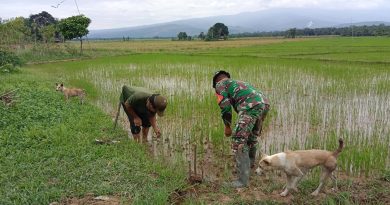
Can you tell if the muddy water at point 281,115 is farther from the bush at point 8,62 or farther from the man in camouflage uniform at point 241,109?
the bush at point 8,62

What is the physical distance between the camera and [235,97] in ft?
14.9

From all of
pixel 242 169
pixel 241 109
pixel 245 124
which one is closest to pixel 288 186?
pixel 242 169

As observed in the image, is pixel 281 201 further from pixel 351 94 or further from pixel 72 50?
pixel 72 50

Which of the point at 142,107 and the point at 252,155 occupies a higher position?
the point at 142,107

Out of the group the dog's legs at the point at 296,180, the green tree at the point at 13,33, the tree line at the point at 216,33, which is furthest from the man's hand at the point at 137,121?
the tree line at the point at 216,33

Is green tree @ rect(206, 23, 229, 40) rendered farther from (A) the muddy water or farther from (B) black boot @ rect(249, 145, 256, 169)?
(B) black boot @ rect(249, 145, 256, 169)

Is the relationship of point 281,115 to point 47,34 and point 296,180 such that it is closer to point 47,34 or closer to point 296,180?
→ point 296,180

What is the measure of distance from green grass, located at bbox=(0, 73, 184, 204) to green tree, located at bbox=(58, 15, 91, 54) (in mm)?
21442

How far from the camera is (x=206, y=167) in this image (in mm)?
5352

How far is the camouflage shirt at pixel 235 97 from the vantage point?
4.46 meters

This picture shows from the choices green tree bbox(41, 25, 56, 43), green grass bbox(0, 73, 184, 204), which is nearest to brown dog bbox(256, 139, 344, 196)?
green grass bbox(0, 73, 184, 204)

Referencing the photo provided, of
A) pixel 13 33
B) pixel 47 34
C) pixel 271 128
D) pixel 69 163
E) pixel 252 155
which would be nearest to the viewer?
pixel 69 163

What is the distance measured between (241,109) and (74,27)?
25941 millimetres

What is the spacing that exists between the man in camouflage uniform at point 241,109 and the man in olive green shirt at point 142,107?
1025 mm
